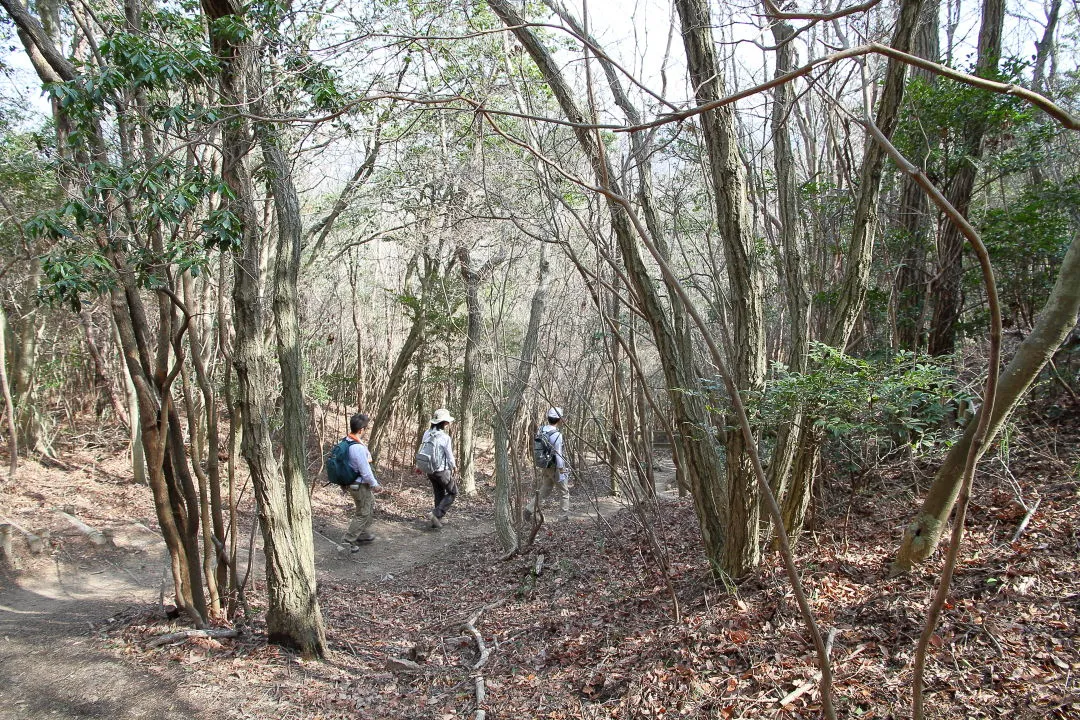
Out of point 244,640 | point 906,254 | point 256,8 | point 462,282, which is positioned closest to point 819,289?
point 906,254

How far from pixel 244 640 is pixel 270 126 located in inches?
160

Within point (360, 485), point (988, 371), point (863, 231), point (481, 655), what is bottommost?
point (481, 655)

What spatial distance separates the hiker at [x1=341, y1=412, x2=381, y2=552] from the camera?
870 centimetres

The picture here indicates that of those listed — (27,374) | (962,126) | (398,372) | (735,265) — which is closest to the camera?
(735,265)

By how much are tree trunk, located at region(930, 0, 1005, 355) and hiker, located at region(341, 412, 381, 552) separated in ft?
21.6

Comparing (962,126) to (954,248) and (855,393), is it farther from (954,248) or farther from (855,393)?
(855,393)

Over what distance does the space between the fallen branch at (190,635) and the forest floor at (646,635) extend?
59 mm

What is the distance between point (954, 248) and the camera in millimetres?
6406

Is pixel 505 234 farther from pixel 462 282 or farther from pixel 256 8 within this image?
pixel 256 8

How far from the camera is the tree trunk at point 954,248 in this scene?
6.01m

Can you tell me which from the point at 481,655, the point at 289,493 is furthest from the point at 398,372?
the point at 481,655

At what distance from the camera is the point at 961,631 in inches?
133

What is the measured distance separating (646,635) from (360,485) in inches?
211

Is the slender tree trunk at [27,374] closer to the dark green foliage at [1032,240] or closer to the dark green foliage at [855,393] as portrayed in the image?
the dark green foliage at [855,393]
